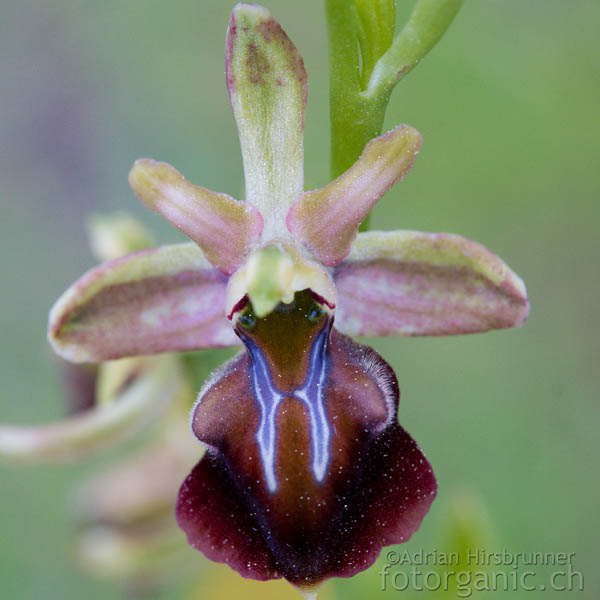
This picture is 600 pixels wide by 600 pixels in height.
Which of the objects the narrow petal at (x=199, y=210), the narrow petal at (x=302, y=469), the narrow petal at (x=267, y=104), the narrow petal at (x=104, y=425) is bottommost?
the narrow petal at (x=302, y=469)

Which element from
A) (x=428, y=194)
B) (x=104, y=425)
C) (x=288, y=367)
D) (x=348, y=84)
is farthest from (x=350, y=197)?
(x=428, y=194)

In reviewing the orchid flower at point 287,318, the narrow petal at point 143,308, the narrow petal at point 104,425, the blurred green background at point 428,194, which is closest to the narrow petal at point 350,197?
the orchid flower at point 287,318

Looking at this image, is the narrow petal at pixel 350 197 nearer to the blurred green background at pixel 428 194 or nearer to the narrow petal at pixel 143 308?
the narrow petal at pixel 143 308

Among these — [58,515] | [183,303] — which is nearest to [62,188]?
[58,515]

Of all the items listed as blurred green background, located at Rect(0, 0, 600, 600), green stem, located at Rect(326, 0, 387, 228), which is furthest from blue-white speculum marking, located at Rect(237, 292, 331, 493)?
blurred green background, located at Rect(0, 0, 600, 600)

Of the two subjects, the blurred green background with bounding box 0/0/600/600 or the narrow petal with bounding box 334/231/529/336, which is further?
the blurred green background with bounding box 0/0/600/600

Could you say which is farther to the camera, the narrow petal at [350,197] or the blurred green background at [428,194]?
the blurred green background at [428,194]

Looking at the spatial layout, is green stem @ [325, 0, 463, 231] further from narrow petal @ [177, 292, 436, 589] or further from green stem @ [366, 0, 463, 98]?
narrow petal @ [177, 292, 436, 589]
